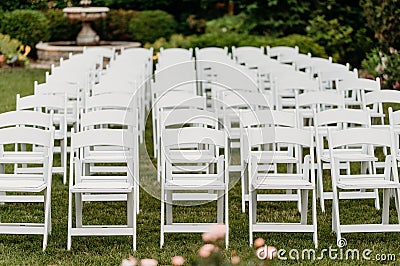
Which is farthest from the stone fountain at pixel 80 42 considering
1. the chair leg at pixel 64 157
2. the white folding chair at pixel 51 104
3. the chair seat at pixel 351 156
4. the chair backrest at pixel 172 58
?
the chair seat at pixel 351 156

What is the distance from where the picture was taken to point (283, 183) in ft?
23.8

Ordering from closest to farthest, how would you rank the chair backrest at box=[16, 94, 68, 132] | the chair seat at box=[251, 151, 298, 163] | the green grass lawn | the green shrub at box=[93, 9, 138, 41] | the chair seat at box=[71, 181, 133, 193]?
the green grass lawn < the chair seat at box=[71, 181, 133, 193] < the chair seat at box=[251, 151, 298, 163] < the chair backrest at box=[16, 94, 68, 132] < the green shrub at box=[93, 9, 138, 41]

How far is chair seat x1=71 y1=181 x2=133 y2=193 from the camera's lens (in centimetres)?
707

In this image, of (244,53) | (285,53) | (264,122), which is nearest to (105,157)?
(264,122)

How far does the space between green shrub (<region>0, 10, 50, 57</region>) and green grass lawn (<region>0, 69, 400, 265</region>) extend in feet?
39.4

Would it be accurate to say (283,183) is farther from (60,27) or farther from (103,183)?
(60,27)

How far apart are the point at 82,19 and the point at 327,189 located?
472 inches

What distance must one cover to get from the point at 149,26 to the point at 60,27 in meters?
2.13

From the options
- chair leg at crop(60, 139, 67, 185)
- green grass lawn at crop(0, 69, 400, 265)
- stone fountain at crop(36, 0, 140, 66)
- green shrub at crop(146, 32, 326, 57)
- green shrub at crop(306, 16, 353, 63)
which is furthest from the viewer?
stone fountain at crop(36, 0, 140, 66)

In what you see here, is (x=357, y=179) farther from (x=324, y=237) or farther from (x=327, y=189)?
(x=327, y=189)

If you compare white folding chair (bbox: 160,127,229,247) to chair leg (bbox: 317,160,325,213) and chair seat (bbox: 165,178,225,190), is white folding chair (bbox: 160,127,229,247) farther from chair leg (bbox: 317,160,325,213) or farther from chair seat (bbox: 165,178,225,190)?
chair leg (bbox: 317,160,325,213)

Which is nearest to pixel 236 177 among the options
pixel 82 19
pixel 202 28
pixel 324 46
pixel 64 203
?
pixel 64 203

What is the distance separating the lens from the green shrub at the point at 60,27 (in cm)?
2108

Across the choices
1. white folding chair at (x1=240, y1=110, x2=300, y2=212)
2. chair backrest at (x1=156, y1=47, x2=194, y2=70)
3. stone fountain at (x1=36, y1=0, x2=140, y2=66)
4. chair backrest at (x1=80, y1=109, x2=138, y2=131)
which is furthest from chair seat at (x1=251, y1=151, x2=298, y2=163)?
stone fountain at (x1=36, y1=0, x2=140, y2=66)
